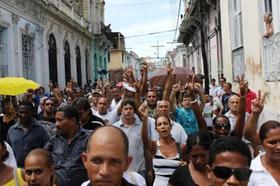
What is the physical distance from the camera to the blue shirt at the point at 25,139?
217 inches

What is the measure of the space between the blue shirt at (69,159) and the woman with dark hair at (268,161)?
1.73m

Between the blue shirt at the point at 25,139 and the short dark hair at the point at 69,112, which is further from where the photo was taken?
the blue shirt at the point at 25,139

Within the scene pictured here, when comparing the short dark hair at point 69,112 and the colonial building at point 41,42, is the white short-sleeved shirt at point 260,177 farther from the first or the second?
the colonial building at point 41,42

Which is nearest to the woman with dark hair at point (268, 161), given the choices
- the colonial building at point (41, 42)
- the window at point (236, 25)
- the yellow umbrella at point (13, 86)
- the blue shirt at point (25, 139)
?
the blue shirt at point (25, 139)

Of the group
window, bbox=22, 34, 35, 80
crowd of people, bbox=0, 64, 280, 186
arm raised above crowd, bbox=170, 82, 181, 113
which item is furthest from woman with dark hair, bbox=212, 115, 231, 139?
window, bbox=22, 34, 35, 80

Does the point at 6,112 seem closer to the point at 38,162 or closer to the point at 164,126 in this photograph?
the point at 164,126

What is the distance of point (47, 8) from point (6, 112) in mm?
16202

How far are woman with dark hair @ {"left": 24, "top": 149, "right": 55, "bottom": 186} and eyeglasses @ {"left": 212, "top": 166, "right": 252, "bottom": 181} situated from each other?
144 cm

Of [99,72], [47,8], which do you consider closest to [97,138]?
[47,8]

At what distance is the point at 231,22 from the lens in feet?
47.0

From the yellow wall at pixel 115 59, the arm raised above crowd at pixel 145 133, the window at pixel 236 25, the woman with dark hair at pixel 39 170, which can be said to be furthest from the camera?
the yellow wall at pixel 115 59

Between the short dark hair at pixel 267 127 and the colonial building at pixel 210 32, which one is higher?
the colonial building at pixel 210 32

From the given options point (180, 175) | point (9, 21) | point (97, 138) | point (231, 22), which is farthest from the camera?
point (9, 21)

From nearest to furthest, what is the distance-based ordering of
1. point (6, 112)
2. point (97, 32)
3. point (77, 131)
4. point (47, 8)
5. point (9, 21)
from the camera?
1. point (77, 131)
2. point (6, 112)
3. point (9, 21)
4. point (47, 8)
5. point (97, 32)
